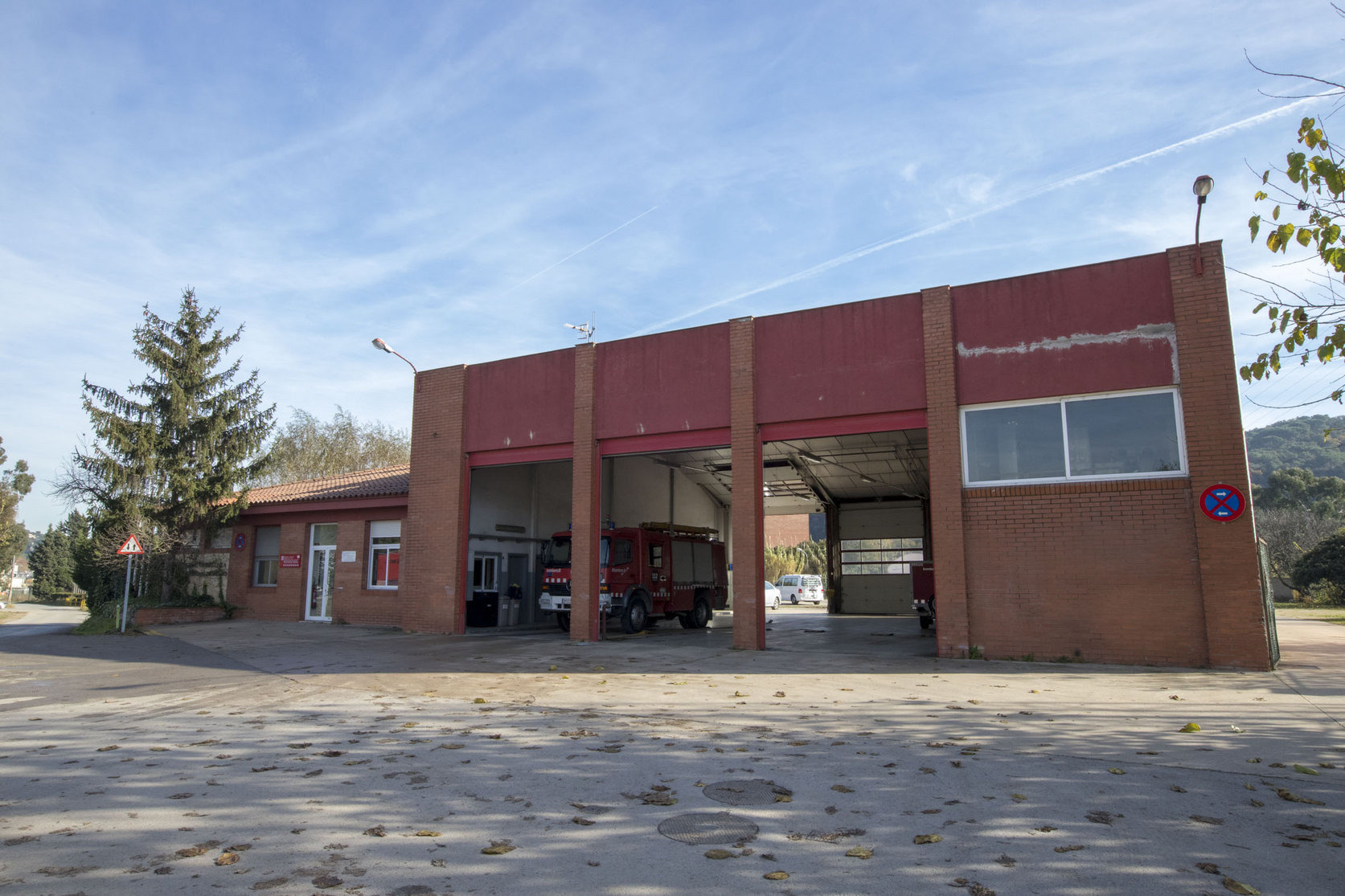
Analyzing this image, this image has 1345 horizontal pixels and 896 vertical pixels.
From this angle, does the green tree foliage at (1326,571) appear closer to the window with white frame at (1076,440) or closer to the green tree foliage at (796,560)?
the green tree foliage at (796,560)

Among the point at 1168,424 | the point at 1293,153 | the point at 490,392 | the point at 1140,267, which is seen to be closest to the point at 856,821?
the point at 1293,153

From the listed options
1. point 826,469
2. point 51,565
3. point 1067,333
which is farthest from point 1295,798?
point 51,565

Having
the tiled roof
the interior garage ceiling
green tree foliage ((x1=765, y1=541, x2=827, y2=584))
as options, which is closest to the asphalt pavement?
the interior garage ceiling

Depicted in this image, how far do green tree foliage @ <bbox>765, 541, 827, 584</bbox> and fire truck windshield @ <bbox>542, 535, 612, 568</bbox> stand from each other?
2981cm

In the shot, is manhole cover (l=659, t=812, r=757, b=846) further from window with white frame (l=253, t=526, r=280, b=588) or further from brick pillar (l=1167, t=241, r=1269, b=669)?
window with white frame (l=253, t=526, r=280, b=588)

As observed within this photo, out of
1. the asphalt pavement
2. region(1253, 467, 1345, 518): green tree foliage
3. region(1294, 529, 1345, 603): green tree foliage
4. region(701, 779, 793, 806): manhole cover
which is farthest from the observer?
region(1253, 467, 1345, 518): green tree foliage

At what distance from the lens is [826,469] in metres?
26.2

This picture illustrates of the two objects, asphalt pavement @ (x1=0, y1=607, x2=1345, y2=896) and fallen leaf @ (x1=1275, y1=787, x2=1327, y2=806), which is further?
fallen leaf @ (x1=1275, y1=787, x2=1327, y2=806)

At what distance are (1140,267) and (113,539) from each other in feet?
88.1

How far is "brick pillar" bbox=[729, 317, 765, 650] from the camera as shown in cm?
1506

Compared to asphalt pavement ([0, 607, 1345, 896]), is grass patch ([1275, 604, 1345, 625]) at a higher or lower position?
lower

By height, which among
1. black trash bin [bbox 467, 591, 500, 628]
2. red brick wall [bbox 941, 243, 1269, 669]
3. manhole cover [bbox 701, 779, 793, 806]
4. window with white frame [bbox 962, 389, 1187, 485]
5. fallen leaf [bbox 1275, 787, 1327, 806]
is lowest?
manhole cover [bbox 701, 779, 793, 806]

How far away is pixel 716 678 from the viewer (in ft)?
38.4

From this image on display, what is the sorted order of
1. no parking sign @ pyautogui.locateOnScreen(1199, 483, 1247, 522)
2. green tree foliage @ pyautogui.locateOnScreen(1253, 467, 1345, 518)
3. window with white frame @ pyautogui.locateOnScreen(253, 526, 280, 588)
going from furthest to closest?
green tree foliage @ pyautogui.locateOnScreen(1253, 467, 1345, 518), window with white frame @ pyautogui.locateOnScreen(253, 526, 280, 588), no parking sign @ pyautogui.locateOnScreen(1199, 483, 1247, 522)
